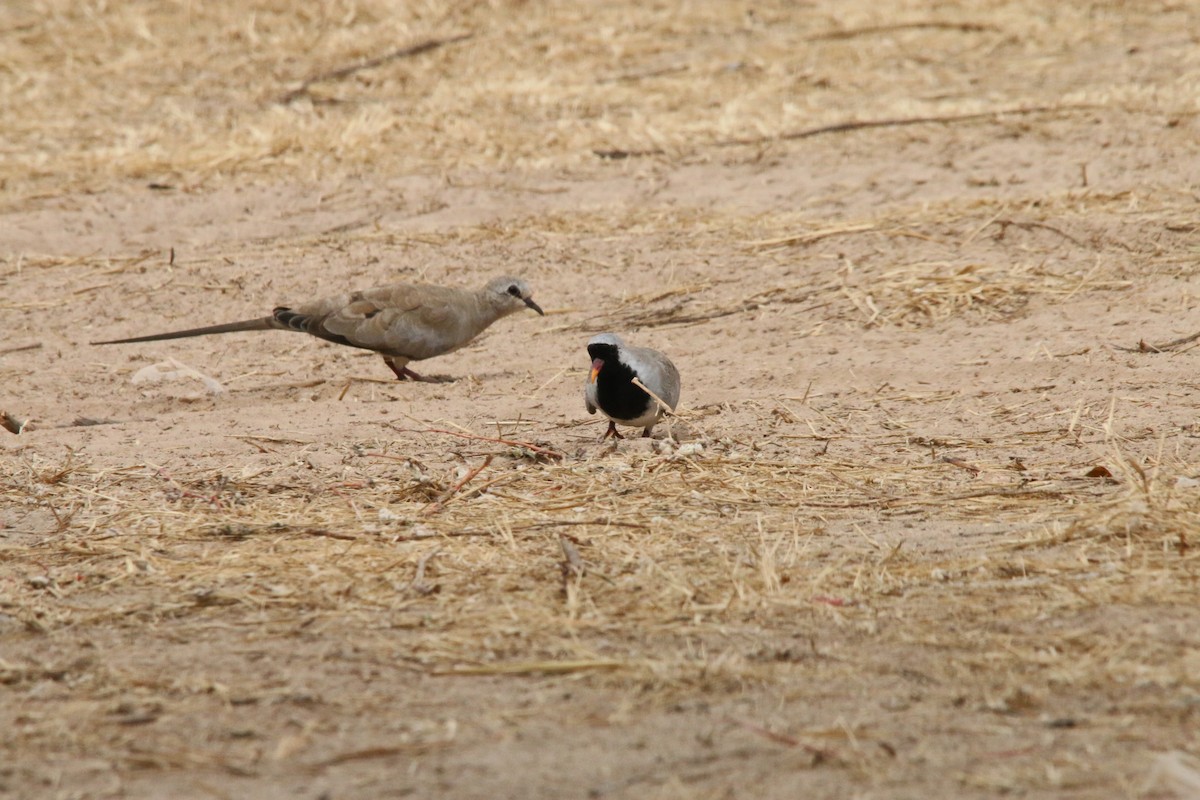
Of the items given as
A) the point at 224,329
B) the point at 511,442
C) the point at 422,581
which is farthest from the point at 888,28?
the point at 422,581

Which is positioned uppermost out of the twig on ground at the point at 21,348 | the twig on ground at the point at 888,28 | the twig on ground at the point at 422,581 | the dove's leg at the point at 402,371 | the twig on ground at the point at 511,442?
the twig on ground at the point at 888,28

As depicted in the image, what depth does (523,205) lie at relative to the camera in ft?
31.2

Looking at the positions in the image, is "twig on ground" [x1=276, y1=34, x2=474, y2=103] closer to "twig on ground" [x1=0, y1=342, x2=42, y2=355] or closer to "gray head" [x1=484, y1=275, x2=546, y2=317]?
"twig on ground" [x1=0, y1=342, x2=42, y2=355]

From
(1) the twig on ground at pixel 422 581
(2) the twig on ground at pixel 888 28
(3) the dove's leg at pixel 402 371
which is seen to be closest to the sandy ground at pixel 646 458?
(1) the twig on ground at pixel 422 581

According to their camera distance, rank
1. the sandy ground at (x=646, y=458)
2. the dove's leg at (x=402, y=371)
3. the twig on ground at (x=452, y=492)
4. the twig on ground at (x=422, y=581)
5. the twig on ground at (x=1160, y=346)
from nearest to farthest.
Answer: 1. the sandy ground at (x=646, y=458)
2. the twig on ground at (x=422, y=581)
3. the twig on ground at (x=452, y=492)
4. the twig on ground at (x=1160, y=346)
5. the dove's leg at (x=402, y=371)

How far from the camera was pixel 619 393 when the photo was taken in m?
5.73

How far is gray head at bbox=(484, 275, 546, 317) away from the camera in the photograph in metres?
7.79

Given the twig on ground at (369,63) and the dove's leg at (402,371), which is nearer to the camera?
the dove's leg at (402,371)

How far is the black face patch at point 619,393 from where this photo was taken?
5.72 meters

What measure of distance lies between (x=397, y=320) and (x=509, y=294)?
0.67 metres

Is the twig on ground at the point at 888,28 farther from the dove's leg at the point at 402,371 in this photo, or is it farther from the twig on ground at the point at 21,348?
the twig on ground at the point at 21,348

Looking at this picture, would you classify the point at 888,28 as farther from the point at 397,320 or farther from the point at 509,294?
the point at 397,320

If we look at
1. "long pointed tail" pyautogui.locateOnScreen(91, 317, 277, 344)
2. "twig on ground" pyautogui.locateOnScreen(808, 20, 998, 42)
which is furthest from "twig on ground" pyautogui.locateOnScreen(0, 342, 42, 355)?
"twig on ground" pyautogui.locateOnScreen(808, 20, 998, 42)

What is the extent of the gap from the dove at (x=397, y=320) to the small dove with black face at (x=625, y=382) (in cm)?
185
